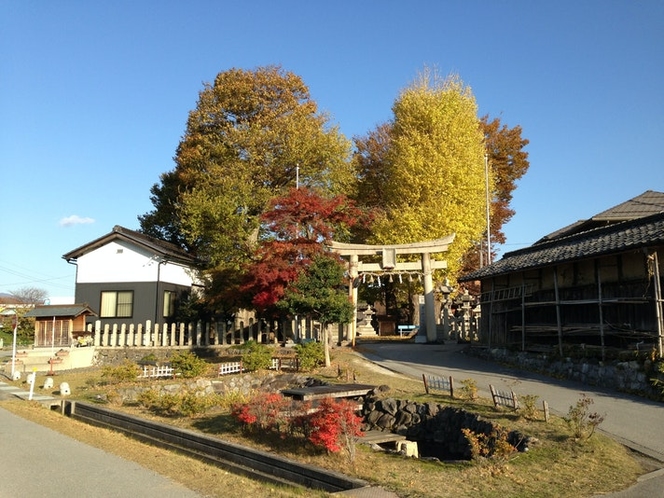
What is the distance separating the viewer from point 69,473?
27.7 feet

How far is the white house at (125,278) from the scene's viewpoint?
27516mm

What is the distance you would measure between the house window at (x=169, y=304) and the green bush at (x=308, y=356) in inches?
457

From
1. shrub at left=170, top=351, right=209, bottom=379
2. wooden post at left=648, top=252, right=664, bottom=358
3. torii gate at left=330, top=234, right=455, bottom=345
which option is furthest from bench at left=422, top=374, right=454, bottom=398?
torii gate at left=330, top=234, right=455, bottom=345

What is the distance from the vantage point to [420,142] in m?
31.6

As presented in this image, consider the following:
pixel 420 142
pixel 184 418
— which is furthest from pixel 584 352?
pixel 420 142

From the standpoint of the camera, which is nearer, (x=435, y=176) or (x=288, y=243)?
(x=288, y=243)

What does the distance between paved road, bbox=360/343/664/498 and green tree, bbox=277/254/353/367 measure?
2.47m

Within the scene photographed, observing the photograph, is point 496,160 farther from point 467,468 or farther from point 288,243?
point 467,468

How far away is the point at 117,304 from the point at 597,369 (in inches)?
855

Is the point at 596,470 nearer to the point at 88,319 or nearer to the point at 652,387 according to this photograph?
the point at 652,387

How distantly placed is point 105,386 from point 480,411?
11.9m

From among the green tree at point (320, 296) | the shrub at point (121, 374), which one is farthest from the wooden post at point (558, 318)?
the shrub at point (121, 374)

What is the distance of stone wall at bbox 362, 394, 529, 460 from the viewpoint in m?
11.6

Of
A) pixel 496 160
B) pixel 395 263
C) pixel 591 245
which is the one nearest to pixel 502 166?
pixel 496 160
